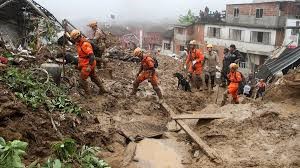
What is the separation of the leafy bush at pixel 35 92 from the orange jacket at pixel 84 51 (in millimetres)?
1125

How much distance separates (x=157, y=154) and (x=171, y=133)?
1.17m

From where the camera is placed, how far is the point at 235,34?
3631 cm

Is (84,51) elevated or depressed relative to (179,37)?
elevated

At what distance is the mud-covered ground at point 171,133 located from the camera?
6148 millimetres

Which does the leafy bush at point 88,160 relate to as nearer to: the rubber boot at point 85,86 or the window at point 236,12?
the rubber boot at point 85,86

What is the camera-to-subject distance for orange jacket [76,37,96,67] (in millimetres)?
9266

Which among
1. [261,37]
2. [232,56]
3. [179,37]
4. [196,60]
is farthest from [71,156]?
[179,37]

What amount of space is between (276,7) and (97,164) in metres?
30.7

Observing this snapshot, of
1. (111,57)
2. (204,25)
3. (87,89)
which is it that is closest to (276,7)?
(204,25)

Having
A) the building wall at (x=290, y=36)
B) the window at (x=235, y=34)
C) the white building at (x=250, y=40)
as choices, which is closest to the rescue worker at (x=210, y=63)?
the building wall at (x=290, y=36)

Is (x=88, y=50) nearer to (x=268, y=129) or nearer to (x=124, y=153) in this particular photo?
(x=124, y=153)

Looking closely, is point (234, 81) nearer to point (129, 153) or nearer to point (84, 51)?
point (84, 51)

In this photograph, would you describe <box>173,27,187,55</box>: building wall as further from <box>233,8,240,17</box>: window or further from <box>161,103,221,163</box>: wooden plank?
<box>161,103,221,163</box>: wooden plank

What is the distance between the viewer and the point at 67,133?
22.3 ft
